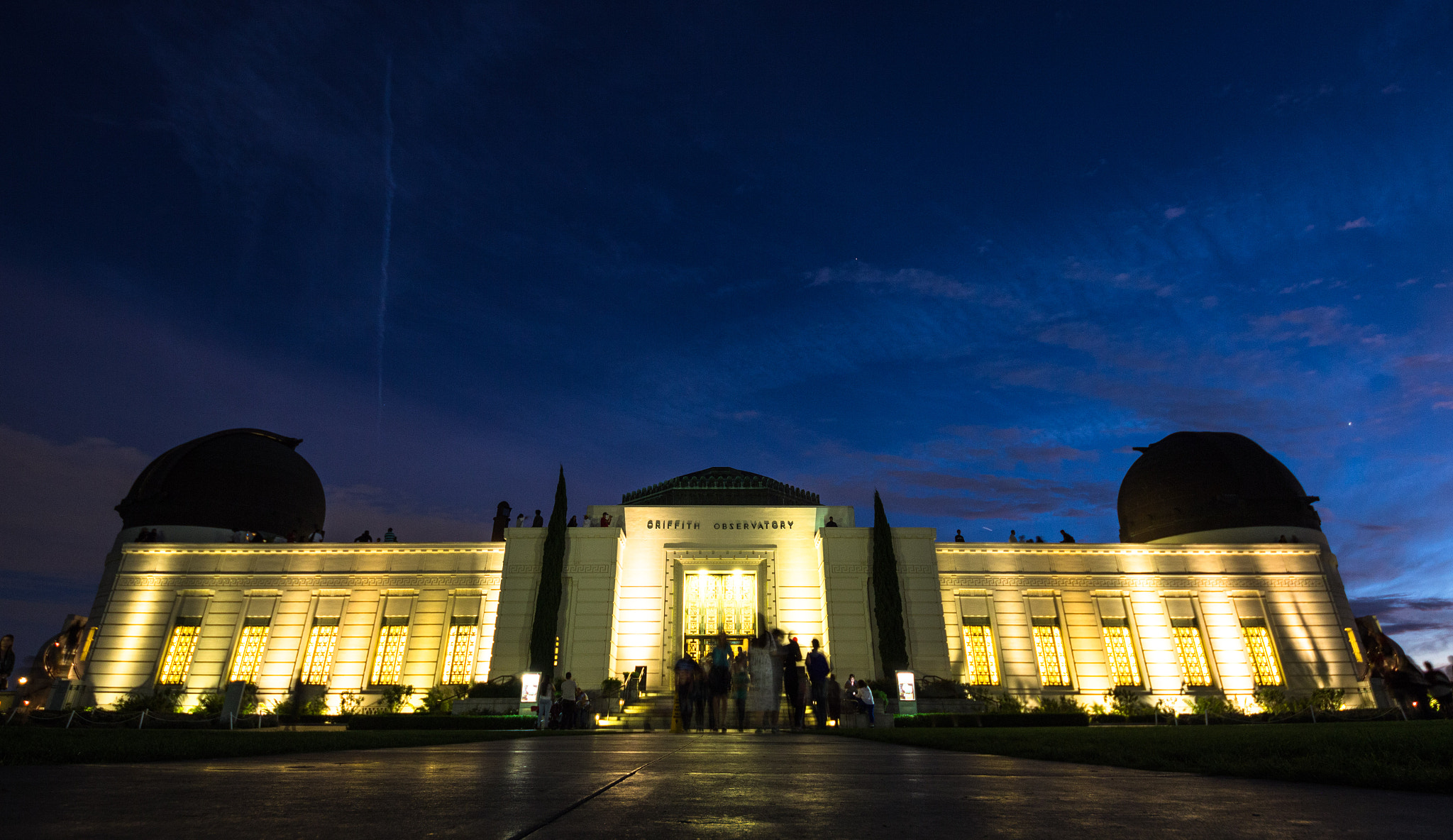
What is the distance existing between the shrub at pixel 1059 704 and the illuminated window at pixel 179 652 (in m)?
33.6

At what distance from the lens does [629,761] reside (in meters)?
4.87

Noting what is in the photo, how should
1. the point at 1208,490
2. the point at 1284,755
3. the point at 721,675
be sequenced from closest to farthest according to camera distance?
the point at 1284,755
the point at 721,675
the point at 1208,490

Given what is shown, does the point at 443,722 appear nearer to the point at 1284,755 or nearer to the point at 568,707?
the point at 568,707

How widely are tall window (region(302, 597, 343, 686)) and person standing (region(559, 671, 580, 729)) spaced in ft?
43.2

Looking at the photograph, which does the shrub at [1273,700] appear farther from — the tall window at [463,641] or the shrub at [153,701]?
the shrub at [153,701]

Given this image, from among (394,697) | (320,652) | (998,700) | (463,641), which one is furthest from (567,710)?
(998,700)

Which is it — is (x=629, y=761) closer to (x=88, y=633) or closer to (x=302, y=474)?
(x=88, y=633)

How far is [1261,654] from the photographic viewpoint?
2872cm

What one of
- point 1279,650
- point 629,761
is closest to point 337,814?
point 629,761

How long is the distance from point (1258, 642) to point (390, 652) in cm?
3551

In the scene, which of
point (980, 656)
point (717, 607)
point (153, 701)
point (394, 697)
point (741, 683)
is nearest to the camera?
point (741, 683)

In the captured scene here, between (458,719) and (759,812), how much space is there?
764 inches

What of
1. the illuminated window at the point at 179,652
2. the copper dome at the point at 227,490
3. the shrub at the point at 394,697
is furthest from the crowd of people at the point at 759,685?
the copper dome at the point at 227,490

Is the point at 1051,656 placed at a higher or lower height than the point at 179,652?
lower
